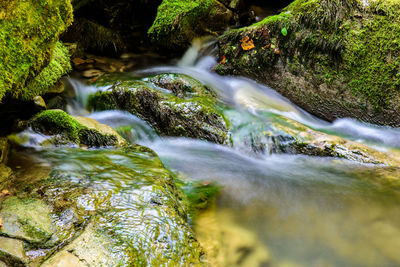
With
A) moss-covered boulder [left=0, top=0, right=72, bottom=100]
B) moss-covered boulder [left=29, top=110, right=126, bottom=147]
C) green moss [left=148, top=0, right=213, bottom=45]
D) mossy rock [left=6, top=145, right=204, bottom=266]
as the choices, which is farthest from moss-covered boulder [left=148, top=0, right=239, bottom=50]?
mossy rock [left=6, top=145, right=204, bottom=266]

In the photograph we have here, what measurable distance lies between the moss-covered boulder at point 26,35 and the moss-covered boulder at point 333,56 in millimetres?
3992

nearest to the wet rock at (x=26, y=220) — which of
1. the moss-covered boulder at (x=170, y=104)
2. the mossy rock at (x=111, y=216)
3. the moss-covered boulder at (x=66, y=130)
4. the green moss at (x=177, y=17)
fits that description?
the mossy rock at (x=111, y=216)

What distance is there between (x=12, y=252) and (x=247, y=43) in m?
5.30

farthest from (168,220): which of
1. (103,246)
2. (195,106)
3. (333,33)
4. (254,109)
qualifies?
(333,33)

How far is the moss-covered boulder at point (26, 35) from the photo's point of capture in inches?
78.2

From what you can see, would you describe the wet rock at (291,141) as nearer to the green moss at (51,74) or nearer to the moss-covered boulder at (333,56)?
the moss-covered boulder at (333,56)

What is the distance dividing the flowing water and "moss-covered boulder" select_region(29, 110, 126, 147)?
987 millimetres

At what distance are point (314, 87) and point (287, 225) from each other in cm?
321

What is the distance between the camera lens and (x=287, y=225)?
2.73 metres

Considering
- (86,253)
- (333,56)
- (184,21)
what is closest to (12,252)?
(86,253)

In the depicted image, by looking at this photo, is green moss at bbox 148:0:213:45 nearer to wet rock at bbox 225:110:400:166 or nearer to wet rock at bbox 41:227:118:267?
Result: wet rock at bbox 225:110:400:166

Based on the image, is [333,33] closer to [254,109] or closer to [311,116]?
[311,116]

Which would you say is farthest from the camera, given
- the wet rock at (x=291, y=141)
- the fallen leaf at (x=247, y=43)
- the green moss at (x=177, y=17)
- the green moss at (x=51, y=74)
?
the green moss at (x=177, y=17)

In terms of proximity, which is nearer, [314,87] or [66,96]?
[314,87]
